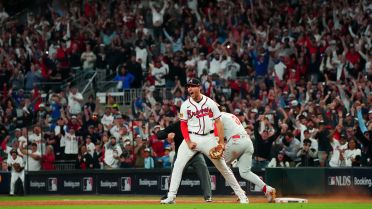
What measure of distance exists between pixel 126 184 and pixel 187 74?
4.97m

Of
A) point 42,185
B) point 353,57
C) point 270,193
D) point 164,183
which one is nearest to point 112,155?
point 164,183

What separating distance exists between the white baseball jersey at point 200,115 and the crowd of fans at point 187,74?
598 centimetres

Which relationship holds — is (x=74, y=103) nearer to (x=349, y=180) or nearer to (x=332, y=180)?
(x=332, y=180)

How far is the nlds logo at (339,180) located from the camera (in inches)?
850

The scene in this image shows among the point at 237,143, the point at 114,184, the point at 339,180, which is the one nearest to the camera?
the point at 237,143

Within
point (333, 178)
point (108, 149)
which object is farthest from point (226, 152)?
point (108, 149)

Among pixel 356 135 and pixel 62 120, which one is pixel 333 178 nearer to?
pixel 356 135

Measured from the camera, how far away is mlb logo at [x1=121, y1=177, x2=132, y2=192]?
25.7 m

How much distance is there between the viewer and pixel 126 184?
25.8m

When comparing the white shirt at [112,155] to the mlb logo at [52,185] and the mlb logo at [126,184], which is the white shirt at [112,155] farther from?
the mlb logo at [52,185]

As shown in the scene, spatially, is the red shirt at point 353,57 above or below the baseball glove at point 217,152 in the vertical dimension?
above

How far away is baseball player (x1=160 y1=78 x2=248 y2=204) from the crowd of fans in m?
5.88

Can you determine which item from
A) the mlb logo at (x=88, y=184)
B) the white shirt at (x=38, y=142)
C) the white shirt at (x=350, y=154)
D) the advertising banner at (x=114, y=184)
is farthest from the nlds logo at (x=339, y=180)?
the white shirt at (x=38, y=142)

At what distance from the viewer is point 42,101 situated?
31422 mm
